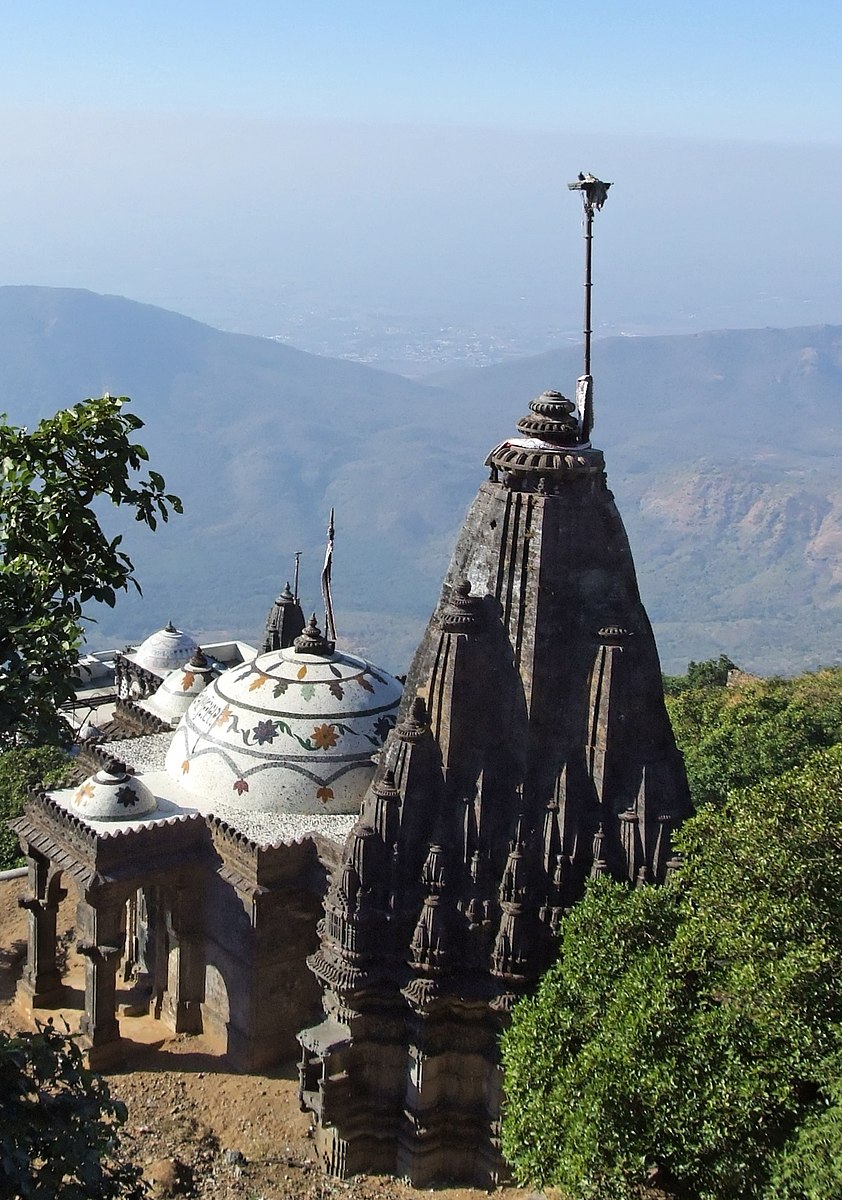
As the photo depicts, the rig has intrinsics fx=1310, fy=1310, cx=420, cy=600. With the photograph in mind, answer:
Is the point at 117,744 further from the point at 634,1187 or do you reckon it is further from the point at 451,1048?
the point at 634,1187

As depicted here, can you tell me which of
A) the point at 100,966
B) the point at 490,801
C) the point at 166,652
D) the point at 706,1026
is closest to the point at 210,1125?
the point at 100,966

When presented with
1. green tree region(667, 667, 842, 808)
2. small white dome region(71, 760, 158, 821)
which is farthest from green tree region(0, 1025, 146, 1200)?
green tree region(667, 667, 842, 808)

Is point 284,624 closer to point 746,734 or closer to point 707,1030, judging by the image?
point 746,734

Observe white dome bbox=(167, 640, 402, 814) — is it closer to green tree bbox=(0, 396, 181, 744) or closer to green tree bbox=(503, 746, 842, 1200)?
green tree bbox=(503, 746, 842, 1200)

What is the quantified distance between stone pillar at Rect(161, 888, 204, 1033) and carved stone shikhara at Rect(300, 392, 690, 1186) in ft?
23.1

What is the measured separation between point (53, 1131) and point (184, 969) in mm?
18414

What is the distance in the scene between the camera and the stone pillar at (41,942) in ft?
113

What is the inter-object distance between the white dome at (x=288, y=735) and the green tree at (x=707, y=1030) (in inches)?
442

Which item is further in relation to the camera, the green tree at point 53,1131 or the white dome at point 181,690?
the white dome at point 181,690

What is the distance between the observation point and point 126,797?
107ft

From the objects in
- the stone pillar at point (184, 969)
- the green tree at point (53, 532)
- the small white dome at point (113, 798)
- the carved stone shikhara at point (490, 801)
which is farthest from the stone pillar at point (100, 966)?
the green tree at point (53, 532)

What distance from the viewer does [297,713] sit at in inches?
1351

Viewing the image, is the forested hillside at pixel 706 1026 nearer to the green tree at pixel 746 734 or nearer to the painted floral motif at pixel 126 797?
the painted floral motif at pixel 126 797

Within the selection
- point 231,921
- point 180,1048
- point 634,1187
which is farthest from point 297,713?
point 634,1187
